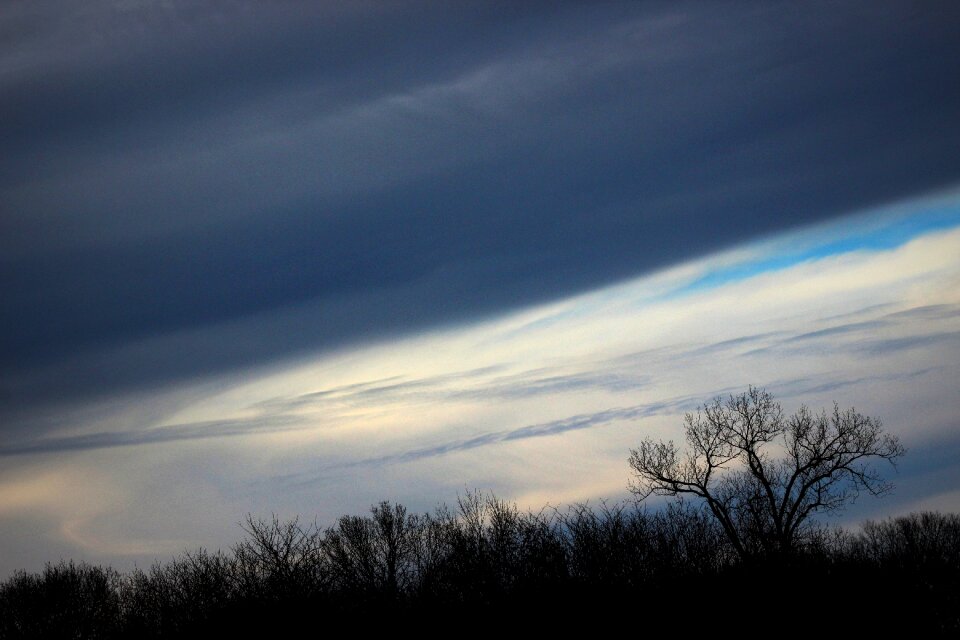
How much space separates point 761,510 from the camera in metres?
62.0

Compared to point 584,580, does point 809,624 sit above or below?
below

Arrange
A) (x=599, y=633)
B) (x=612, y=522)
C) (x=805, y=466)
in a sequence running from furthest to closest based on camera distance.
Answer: (x=612, y=522), (x=805, y=466), (x=599, y=633)

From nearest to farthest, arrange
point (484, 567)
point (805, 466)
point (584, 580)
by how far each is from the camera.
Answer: point (584, 580) → point (805, 466) → point (484, 567)

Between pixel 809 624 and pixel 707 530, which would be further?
pixel 707 530

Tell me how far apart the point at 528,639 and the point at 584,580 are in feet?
20.5

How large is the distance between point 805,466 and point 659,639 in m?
19.7

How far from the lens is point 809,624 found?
46406mm

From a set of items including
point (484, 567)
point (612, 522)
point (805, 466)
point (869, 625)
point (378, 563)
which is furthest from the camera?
point (378, 563)

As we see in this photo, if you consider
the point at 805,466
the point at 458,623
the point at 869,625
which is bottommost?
the point at 869,625

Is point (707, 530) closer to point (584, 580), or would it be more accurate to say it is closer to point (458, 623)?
point (584, 580)

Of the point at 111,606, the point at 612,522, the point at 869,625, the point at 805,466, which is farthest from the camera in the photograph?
the point at 111,606

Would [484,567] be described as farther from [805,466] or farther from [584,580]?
[805,466]

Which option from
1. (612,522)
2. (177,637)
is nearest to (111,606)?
(177,637)

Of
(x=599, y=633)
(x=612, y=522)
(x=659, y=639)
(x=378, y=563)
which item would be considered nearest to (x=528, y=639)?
(x=599, y=633)
